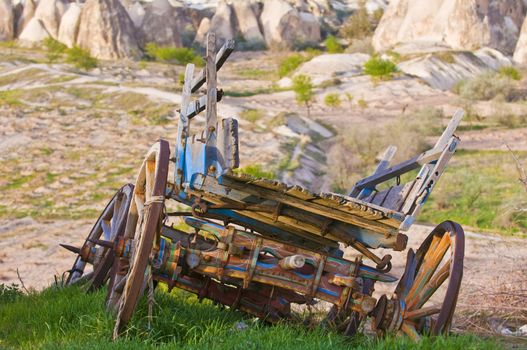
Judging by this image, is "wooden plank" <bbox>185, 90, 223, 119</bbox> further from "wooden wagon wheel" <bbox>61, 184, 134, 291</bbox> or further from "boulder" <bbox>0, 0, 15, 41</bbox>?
"boulder" <bbox>0, 0, 15, 41</bbox>

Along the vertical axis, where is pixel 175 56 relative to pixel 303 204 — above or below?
below

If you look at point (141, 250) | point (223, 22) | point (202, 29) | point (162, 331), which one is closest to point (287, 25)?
point (223, 22)

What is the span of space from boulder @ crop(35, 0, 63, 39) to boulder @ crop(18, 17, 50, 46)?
338mm

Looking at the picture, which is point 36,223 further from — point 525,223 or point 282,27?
Answer: point 282,27

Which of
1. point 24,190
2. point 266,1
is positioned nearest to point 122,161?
point 24,190

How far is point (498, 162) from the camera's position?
19656 millimetres

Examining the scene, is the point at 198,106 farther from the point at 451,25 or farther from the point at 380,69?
the point at 451,25

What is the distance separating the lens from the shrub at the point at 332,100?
2861cm

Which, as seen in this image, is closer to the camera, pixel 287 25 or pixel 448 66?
pixel 448 66

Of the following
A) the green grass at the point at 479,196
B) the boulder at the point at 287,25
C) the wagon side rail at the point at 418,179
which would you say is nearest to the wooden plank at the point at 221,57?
the wagon side rail at the point at 418,179

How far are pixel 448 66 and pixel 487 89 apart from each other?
Answer: 714cm

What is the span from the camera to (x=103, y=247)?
5738 mm

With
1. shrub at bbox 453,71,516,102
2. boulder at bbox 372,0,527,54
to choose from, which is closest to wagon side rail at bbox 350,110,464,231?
shrub at bbox 453,71,516,102

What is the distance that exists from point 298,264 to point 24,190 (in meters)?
13.1
